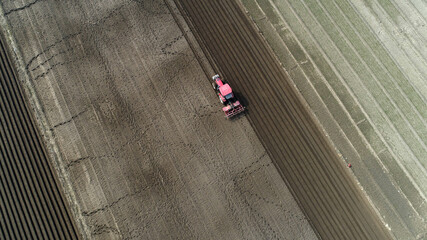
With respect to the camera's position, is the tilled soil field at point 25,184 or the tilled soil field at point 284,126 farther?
the tilled soil field at point 284,126

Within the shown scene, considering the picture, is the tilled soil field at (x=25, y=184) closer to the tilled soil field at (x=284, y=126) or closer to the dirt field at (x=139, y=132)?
the dirt field at (x=139, y=132)

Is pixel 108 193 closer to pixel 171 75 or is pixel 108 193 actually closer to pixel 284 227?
pixel 171 75

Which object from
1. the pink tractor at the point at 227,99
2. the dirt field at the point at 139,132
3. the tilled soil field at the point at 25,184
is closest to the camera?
the tilled soil field at the point at 25,184

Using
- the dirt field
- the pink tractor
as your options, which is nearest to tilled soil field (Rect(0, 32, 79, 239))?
the dirt field

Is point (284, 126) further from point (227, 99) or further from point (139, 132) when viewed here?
point (139, 132)

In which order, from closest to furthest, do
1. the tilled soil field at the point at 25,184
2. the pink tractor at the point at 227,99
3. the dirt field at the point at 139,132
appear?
1. the tilled soil field at the point at 25,184
2. the dirt field at the point at 139,132
3. the pink tractor at the point at 227,99

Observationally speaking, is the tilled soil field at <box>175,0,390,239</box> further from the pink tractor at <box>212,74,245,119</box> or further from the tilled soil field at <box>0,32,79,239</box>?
the tilled soil field at <box>0,32,79,239</box>

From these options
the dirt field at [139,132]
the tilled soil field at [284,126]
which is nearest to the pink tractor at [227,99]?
the dirt field at [139,132]
